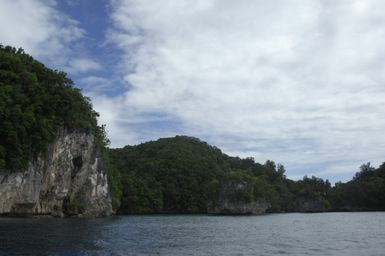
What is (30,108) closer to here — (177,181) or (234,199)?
(234,199)

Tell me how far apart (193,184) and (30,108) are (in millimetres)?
105230

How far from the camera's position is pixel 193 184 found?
550 ft

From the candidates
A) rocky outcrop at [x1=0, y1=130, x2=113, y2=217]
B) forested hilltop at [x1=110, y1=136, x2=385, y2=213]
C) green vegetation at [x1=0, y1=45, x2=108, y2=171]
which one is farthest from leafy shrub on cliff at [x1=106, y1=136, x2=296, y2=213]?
green vegetation at [x1=0, y1=45, x2=108, y2=171]

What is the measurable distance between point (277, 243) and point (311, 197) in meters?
160

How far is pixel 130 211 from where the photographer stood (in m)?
147

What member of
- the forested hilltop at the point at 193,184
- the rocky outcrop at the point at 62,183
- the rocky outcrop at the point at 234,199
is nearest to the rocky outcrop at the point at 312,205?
the forested hilltop at the point at 193,184

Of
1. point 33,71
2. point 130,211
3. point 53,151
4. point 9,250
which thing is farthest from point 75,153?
point 130,211

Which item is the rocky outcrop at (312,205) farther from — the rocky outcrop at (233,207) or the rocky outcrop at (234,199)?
the rocky outcrop at (234,199)

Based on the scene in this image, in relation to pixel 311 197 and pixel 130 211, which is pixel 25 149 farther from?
pixel 311 197

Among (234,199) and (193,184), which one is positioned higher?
(193,184)

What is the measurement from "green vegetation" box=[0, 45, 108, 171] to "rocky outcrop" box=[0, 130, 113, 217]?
2.16m

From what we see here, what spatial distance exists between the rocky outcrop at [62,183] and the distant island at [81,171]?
15 centimetres

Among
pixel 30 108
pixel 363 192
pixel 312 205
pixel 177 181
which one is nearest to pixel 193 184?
pixel 177 181

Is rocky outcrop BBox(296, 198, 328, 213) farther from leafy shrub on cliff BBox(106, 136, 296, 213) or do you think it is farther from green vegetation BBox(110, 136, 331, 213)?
leafy shrub on cliff BBox(106, 136, 296, 213)
